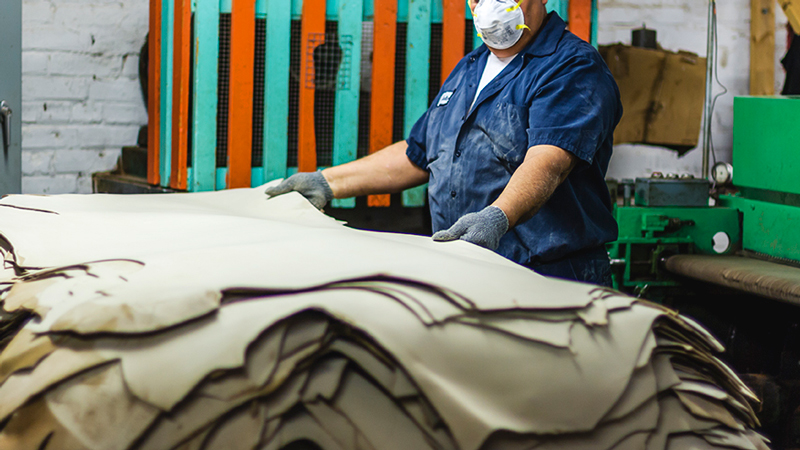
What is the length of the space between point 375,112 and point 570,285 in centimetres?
194

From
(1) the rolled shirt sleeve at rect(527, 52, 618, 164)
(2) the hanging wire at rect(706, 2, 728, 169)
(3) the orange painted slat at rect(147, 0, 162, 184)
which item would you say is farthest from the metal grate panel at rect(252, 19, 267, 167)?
(2) the hanging wire at rect(706, 2, 728, 169)

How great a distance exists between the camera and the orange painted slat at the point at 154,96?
2.86m

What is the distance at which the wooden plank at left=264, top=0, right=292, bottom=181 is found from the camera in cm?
253

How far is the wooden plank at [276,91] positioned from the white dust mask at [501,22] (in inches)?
38.7

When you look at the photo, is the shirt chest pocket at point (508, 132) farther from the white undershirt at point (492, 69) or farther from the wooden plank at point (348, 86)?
the wooden plank at point (348, 86)

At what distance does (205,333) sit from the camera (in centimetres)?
63

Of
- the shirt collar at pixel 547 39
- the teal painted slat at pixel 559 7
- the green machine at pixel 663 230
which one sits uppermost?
the teal painted slat at pixel 559 7

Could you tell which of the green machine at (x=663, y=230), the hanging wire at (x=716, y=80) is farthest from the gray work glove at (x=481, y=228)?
the hanging wire at (x=716, y=80)

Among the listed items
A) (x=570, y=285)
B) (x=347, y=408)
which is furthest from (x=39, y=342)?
(x=570, y=285)

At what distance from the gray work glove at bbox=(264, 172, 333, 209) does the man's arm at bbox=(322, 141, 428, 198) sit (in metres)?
0.03

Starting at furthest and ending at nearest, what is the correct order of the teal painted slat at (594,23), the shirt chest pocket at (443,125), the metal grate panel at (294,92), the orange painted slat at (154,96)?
the orange painted slat at (154,96)
the teal painted slat at (594,23)
the metal grate panel at (294,92)
the shirt chest pocket at (443,125)

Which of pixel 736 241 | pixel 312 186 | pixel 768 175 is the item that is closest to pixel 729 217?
pixel 736 241

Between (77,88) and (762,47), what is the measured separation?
4050 mm

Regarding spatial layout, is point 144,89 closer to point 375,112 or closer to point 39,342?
point 375,112
